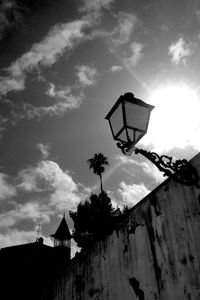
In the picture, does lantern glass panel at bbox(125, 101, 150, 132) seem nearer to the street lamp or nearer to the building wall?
the street lamp

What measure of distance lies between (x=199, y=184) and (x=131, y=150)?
1079mm

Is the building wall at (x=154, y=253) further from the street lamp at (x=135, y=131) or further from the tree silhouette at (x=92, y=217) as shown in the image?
the tree silhouette at (x=92, y=217)

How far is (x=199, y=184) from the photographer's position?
3355 mm

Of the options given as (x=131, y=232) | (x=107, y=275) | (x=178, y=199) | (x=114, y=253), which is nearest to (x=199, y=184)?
(x=178, y=199)

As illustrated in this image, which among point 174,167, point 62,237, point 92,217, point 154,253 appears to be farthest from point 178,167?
point 62,237

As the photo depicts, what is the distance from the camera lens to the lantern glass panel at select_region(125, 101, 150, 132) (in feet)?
10.6

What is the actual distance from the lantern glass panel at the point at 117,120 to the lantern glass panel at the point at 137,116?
89 millimetres

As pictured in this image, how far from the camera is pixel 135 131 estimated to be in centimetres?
324

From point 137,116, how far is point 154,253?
2.26 metres

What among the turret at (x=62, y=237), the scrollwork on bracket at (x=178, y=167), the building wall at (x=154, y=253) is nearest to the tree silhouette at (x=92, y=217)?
the turret at (x=62, y=237)

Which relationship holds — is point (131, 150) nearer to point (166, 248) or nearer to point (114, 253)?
point (166, 248)

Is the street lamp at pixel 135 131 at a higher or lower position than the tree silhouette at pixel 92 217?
lower

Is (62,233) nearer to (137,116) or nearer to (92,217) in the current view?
(92,217)

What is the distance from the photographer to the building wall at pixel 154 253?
3303mm
